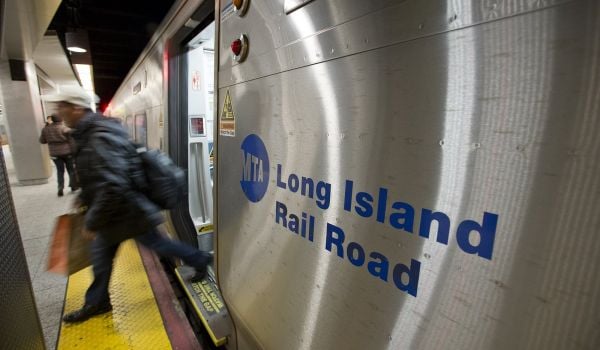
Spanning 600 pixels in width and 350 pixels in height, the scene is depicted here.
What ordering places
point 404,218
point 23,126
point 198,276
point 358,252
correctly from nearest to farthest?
point 404,218
point 358,252
point 198,276
point 23,126

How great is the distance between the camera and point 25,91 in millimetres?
6270

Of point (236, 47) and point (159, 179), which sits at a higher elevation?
point (236, 47)

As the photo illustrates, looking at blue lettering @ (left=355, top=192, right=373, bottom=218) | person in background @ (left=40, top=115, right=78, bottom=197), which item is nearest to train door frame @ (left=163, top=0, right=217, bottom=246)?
blue lettering @ (left=355, top=192, right=373, bottom=218)

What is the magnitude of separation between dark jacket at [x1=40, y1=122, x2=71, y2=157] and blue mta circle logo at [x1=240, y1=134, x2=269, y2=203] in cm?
529

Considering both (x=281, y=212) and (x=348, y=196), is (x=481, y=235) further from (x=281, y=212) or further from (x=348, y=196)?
(x=281, y=212)

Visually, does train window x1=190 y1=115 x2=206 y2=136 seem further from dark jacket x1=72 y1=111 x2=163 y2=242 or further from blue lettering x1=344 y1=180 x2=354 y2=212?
blue lettering x1=344 y1=180 x2=354 y2=212

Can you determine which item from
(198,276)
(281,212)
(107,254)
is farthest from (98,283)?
(281,212)

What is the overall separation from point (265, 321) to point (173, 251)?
115 cm

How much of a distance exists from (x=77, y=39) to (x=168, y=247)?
474cm

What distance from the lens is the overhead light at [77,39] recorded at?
14.9 ft

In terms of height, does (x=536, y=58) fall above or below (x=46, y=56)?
below

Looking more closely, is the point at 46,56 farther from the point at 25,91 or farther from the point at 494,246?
the point at 494,246

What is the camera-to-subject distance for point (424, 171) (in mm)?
625

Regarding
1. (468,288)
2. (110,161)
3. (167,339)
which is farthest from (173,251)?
(468,288)
